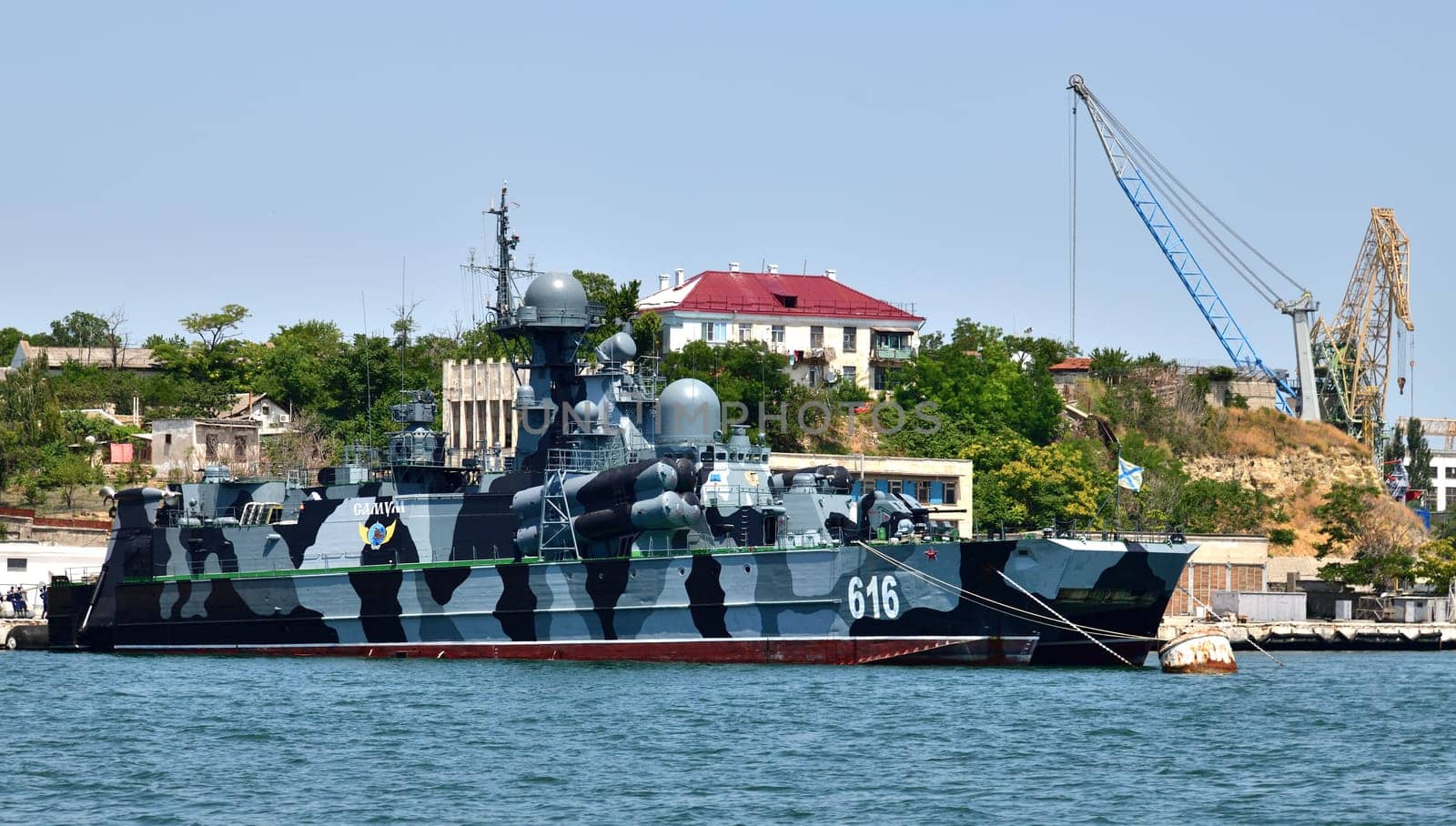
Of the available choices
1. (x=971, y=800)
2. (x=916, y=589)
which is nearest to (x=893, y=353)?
(x=916, y=589)

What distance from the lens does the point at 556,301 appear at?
158 feet

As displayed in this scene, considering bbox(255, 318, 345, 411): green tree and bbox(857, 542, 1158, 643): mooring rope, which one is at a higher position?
bbox(255, 318, 345, 411): green tree

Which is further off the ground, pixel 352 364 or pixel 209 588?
pixel 352 364

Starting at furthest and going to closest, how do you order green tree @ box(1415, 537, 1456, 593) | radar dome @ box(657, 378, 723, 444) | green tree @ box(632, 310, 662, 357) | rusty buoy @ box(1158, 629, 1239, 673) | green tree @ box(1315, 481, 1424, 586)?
green tree @ box(632, 310, 662, 357)
green tree @ box(1315, 481, 1424, 586)
green tree @ box(1415, 537, 1456, 593)
radar dome @ box(657, 378, 723, 444)
rusty buoy @ box(1158, 629, 1239, 673)

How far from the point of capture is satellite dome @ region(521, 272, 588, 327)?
157ft

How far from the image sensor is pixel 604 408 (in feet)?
156

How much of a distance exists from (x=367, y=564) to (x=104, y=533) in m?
22.1

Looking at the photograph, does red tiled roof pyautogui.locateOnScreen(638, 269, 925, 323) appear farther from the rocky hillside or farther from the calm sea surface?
the calm sea surface

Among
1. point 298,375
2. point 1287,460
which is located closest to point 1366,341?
point 1287,460

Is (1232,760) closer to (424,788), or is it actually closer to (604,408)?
(424,788)

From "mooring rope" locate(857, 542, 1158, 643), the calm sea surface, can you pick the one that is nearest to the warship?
"mooring rope" locate(857, 542, 1158, 643)

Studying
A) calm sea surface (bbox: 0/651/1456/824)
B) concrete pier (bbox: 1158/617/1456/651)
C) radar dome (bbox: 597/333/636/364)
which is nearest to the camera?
calm sea surface (bbox: 0/651/1456/824)

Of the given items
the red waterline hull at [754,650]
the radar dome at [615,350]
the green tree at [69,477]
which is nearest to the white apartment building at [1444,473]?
the green tree at [69,477]

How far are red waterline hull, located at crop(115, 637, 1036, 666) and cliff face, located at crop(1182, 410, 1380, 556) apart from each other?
136 feet
